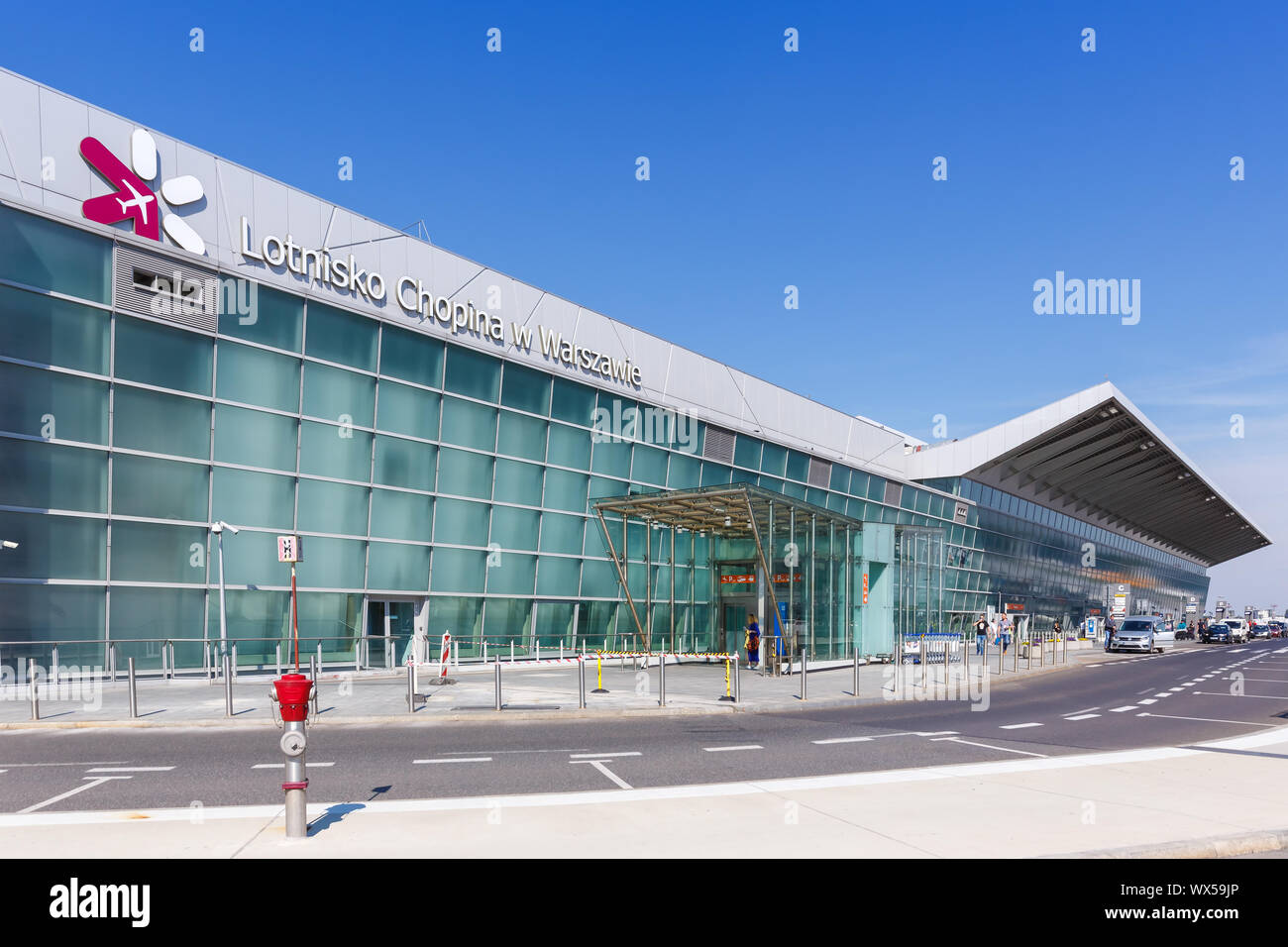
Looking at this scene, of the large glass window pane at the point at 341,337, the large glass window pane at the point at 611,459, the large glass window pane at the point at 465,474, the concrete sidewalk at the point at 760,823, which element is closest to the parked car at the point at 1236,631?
the large glass window pane at the point at 611,459

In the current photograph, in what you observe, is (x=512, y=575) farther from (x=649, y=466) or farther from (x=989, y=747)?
(x=989, y=747)

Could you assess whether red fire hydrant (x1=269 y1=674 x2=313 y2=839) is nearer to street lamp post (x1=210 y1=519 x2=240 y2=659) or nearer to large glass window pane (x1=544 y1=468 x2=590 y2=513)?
street lamp post (x1=210 y1=519 x2=240 y2=659)

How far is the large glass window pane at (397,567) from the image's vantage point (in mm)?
26719

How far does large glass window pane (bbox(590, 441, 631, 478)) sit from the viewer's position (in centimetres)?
3359

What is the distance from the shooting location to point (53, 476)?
805 inches

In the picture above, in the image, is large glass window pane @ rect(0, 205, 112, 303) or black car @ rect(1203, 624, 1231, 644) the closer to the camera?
large glass window pane @ rect(0, 205, 112, 303)

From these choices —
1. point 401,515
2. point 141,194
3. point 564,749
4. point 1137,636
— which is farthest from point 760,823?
point 1137,636

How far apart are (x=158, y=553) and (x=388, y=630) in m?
6.98

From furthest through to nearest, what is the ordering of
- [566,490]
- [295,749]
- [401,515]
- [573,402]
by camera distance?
1. [573,402]
2. [566,490]
3. [401,515]
4. [295,749]

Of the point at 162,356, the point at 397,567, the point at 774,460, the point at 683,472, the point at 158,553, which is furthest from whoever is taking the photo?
the point at 774,460

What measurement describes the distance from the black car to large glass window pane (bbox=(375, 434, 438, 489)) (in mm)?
65940

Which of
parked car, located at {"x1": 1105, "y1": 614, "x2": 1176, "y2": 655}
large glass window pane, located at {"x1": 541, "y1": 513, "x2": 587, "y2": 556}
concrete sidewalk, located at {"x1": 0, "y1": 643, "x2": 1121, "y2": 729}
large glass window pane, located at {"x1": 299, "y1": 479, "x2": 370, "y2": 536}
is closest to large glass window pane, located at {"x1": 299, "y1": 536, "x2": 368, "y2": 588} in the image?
large glass window pane, located at {"x1": 299, "y1": 479, "x2": 370, "y2": 536}

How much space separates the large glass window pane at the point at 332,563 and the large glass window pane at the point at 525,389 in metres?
6.97
